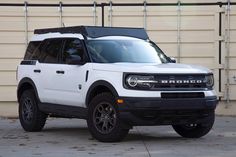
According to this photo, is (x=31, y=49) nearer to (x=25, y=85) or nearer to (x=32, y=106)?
(x=25, y=85)

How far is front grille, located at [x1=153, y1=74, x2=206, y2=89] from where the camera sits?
30.7 feet

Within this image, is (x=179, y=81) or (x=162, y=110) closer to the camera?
(x=162, y=110)

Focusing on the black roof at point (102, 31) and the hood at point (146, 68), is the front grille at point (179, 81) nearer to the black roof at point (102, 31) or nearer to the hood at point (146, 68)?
the hood at point (146, 68)

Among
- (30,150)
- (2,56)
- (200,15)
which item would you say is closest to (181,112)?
(30,150)

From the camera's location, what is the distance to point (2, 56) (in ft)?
48.3

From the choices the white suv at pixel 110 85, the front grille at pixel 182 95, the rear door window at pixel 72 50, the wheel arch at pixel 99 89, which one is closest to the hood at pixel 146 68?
the white suv at pixel 110 85

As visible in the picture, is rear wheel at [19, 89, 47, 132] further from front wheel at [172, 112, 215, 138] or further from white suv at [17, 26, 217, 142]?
front wheel at [172, 112, 215, 138]

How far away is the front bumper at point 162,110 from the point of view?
9227mm

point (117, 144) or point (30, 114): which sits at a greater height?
point (30, 114)

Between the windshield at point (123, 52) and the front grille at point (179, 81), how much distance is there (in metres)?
1.05

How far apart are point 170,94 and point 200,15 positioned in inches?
225

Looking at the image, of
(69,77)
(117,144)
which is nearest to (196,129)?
(117,144)

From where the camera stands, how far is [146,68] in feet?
30.9

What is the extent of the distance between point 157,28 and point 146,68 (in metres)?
5.47
